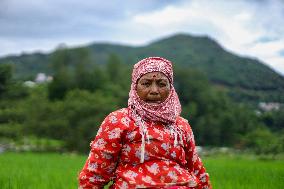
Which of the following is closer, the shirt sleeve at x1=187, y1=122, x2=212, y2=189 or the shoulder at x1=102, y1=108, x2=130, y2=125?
the shoulder at x1=102, y1=108, x2=130, y2=125

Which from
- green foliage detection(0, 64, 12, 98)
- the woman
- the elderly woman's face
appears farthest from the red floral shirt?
green foliage detection(0, 64, 12, 98)

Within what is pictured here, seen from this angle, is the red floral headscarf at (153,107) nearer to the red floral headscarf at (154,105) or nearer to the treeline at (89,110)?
the red floral headscarf at (154,105)

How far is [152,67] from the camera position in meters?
3.11

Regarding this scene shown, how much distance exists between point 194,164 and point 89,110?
25.9 meters

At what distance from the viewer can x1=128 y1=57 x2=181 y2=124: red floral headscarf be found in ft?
10.0

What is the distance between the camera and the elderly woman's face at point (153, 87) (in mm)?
3090

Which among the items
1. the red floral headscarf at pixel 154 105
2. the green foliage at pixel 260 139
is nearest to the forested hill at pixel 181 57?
the green foliage at pixel 260 139

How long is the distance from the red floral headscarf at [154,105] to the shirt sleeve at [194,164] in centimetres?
26

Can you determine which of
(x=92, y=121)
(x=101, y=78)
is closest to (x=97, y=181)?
(x=92, y=121)

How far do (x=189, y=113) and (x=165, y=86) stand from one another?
43.9 meters

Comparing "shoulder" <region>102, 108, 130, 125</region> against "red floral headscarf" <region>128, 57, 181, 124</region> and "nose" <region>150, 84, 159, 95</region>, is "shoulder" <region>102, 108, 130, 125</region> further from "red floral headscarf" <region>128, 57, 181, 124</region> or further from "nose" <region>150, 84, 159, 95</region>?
"nose" <region>150, 84, 159, 95</region>

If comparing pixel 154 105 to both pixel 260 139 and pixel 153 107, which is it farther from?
pixel 260 139

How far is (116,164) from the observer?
3129 millimetres

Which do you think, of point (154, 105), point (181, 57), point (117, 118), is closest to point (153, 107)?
point (154, 105)
